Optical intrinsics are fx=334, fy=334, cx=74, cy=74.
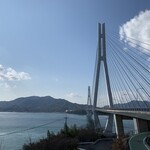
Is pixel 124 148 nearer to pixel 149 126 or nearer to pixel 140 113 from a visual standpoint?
pixel 140 113

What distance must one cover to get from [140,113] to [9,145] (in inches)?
964

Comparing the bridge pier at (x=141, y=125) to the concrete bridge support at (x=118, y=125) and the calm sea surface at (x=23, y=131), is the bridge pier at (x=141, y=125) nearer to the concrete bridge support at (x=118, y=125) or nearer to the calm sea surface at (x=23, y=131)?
the concrete bridge support at (x=118, y=125)

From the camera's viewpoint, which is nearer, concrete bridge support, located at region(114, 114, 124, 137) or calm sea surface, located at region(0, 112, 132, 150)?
concrete bridge support, located at region(114, 114, 124, 137)

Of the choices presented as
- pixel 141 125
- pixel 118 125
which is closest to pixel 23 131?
pixel 118 125

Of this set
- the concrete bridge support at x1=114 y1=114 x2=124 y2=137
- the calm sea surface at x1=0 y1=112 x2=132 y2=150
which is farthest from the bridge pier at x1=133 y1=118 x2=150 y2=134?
the calm sea surface at x1=0 y1=112 x2=132 y2=150

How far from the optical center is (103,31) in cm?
3916

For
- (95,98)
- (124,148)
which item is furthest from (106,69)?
(124,148)

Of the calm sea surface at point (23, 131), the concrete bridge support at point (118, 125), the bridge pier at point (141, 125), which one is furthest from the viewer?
the calm sea surface at point (23, 131)

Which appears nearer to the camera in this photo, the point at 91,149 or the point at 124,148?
the point at 124,148

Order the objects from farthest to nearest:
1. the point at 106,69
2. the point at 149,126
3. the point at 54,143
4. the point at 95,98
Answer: the point at 95,98 < the point at 106,69 < the point at 149,126 < the point at 54,143

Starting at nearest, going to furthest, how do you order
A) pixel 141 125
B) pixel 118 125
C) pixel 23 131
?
pixel 141 125, pixel 118 125, pixel 23 131

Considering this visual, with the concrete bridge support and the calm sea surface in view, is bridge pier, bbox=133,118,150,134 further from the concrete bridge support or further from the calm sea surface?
the calm sea surface

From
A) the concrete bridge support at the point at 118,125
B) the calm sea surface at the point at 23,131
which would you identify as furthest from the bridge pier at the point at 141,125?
the calm sea surface at the point at 23,131

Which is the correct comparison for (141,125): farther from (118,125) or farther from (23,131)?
(23,131)
